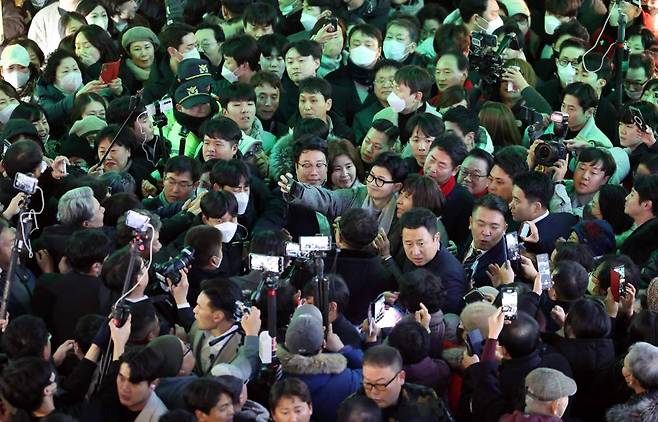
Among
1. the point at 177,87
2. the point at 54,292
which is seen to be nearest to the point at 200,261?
the point at 54,292

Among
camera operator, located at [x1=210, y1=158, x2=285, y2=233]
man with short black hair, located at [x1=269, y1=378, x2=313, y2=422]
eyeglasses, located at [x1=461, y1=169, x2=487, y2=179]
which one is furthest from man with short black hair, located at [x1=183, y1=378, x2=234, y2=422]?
eyeglasses, located at [x1=461, y1=169, x2=487, y2=179]

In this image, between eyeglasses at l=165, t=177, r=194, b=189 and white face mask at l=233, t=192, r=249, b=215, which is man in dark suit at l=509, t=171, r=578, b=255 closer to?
white face mask at l=233, t=192, r=249, b=215

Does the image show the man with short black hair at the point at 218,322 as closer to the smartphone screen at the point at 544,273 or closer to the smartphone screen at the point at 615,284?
the smartphone screen at the point at 544,273

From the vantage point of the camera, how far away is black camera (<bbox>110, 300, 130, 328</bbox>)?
22.9 ft

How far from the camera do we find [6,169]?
9109mm

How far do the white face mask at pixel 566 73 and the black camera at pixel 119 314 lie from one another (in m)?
5.38

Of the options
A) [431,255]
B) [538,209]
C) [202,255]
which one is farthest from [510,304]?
[538,209]

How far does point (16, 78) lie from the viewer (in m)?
11.7

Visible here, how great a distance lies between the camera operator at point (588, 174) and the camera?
31.2 feet

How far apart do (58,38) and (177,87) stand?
1872 mm

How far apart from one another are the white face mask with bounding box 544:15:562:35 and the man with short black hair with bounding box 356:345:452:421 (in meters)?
6.11

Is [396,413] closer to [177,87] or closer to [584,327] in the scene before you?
[584,327]

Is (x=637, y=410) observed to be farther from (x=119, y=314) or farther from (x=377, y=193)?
(x=377, y=193)

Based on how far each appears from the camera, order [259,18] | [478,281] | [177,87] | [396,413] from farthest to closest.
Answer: [259,18], [177,87], [478,281], [396,413]
